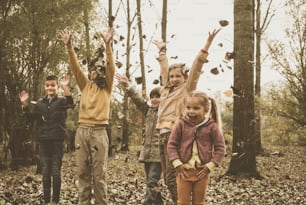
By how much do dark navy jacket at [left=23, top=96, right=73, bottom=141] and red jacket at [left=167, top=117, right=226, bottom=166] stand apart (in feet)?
7.39

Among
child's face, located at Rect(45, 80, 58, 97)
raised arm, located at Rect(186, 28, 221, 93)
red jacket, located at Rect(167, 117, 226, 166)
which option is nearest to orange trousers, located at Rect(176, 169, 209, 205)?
red jacket, located at Rect(167, 117, 226, 166)

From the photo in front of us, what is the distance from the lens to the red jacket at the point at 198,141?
4.54 metres

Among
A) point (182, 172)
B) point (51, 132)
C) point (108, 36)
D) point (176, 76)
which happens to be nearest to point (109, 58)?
point (108, 36)

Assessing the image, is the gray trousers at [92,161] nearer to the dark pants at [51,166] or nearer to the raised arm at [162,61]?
the dark pants at [51,166]

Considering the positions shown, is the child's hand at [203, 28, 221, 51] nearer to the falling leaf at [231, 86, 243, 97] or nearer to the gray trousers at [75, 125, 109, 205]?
the gray trousers at [75, 125, 109, 205]

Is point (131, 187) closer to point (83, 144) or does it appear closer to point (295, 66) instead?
point (83, 144)

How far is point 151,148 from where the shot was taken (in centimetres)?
630

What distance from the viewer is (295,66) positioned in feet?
60.2

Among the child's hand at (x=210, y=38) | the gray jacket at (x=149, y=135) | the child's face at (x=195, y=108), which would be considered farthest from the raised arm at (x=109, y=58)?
the child's face at (x=195, y=108)

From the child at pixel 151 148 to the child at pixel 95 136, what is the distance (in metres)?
0.42

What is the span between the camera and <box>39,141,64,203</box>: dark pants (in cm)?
625

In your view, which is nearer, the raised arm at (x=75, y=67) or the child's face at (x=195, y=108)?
the child's face at (x=195, y=108)

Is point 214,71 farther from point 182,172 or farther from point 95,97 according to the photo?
point 182,172

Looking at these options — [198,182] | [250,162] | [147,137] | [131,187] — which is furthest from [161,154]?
[250,162]
